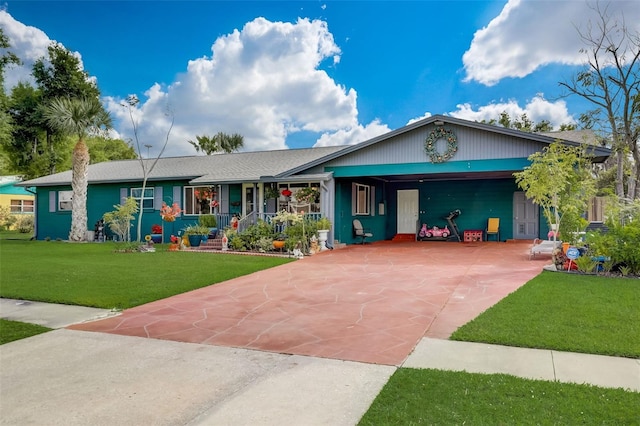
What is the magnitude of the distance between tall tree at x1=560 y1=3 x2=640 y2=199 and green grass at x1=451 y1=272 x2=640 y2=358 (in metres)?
8.17

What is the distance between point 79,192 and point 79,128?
9.57 feet

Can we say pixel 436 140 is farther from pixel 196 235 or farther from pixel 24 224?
pixel 24 224

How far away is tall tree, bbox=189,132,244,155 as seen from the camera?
1431 inches

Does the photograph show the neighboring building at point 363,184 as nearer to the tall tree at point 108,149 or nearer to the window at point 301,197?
the window at point 301,197

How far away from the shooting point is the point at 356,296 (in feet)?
25.5

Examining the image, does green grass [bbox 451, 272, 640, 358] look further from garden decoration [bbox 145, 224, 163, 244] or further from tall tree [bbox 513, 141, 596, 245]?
garden decoration [bbox 145, 224, 163, 244]

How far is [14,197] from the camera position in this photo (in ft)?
115

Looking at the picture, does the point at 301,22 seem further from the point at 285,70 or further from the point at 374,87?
the point at 374,87

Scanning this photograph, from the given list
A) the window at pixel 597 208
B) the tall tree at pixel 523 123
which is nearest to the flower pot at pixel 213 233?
the window at pixel 597 208

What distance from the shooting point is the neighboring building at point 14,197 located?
112 ft

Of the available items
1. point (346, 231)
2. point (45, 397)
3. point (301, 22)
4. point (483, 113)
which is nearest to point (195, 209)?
point (346, 231)

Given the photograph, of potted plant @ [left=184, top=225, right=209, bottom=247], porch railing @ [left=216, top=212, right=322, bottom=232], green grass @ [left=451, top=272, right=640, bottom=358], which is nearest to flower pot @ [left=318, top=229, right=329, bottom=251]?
porch railing @ [left=216, top=212, right=322, bottom=232]

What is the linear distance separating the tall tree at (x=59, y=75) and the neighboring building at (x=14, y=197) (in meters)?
7.98

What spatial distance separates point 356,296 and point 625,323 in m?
3.91
